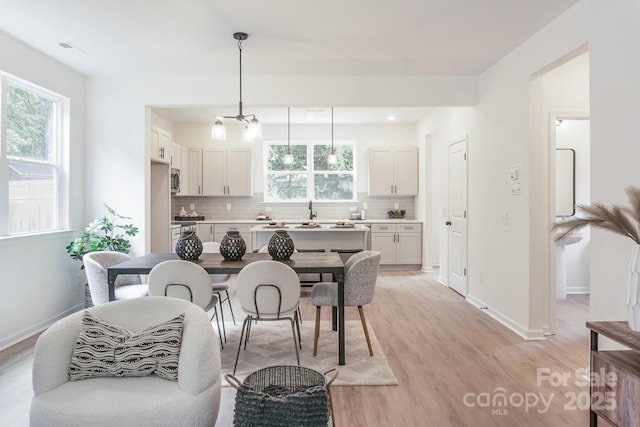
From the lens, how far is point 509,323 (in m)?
4.22

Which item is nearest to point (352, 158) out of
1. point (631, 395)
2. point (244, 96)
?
point (244, 96)

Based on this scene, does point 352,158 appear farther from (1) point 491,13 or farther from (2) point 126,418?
(2) point 126,418

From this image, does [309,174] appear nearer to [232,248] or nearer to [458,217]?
[458,217]

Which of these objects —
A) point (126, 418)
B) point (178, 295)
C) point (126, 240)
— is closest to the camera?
point (126, 418)

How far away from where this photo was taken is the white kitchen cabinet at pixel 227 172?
308 inches

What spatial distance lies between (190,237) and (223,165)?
454cm

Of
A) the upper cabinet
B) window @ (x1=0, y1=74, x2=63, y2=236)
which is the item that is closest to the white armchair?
window @ (x1=0, y1=74, x2=63, y2=236)

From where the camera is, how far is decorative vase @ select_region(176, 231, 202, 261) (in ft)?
11.3

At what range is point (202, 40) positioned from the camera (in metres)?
3.83

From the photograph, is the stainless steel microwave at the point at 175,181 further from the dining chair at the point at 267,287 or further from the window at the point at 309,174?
the dining chair at the point at 267,287

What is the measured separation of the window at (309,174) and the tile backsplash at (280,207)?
0.50ft

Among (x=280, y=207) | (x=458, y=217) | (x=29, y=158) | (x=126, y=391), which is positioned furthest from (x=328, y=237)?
(x=126, y=391)

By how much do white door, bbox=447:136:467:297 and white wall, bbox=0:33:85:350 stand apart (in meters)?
4.70

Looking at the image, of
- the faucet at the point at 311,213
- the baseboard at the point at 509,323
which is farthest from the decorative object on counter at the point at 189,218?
the baseboard at the point at 509,323
